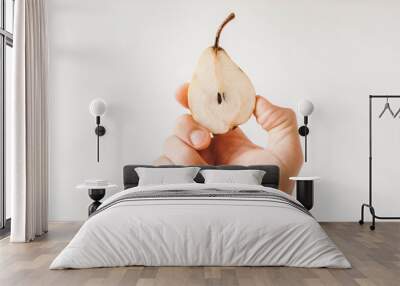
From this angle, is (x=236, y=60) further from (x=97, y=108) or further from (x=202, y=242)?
(x=202, y=242)

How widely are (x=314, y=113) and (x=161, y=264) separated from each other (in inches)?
136

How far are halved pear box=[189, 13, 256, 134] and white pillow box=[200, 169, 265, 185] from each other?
763mm

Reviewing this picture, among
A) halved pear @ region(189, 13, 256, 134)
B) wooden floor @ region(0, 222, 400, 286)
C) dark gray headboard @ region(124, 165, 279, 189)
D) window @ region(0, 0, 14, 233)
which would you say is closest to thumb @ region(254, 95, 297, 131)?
halved pear @ region(189, 13, 256, 134)

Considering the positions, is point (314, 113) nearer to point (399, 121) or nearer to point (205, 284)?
point (399, 121)

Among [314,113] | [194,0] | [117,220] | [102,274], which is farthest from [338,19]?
[102,274]

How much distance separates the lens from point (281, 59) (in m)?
6.98

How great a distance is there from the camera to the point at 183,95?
6949 millimetres

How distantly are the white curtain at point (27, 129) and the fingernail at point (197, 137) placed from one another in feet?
6.09

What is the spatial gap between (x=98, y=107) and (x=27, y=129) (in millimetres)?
1215

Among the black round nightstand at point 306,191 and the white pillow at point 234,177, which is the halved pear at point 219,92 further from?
the black round nightstand at point 306,191

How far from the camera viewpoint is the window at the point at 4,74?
20.1 feet

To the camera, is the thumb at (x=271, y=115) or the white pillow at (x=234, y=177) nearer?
the white pillow at (x=234, y=177)

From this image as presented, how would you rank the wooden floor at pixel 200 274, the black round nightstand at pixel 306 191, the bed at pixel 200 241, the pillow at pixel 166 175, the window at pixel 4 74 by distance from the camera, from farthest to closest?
the black round nightstand at pixel 306 191, the pillow at pixel 166 175, the window at pixel 4 74, the bed at pixel 200 241, the wooden floor at pixel 200 274

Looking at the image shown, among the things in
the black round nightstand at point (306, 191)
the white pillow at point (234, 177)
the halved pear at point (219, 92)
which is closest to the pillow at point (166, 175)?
the white pillow at point (234, 177)
